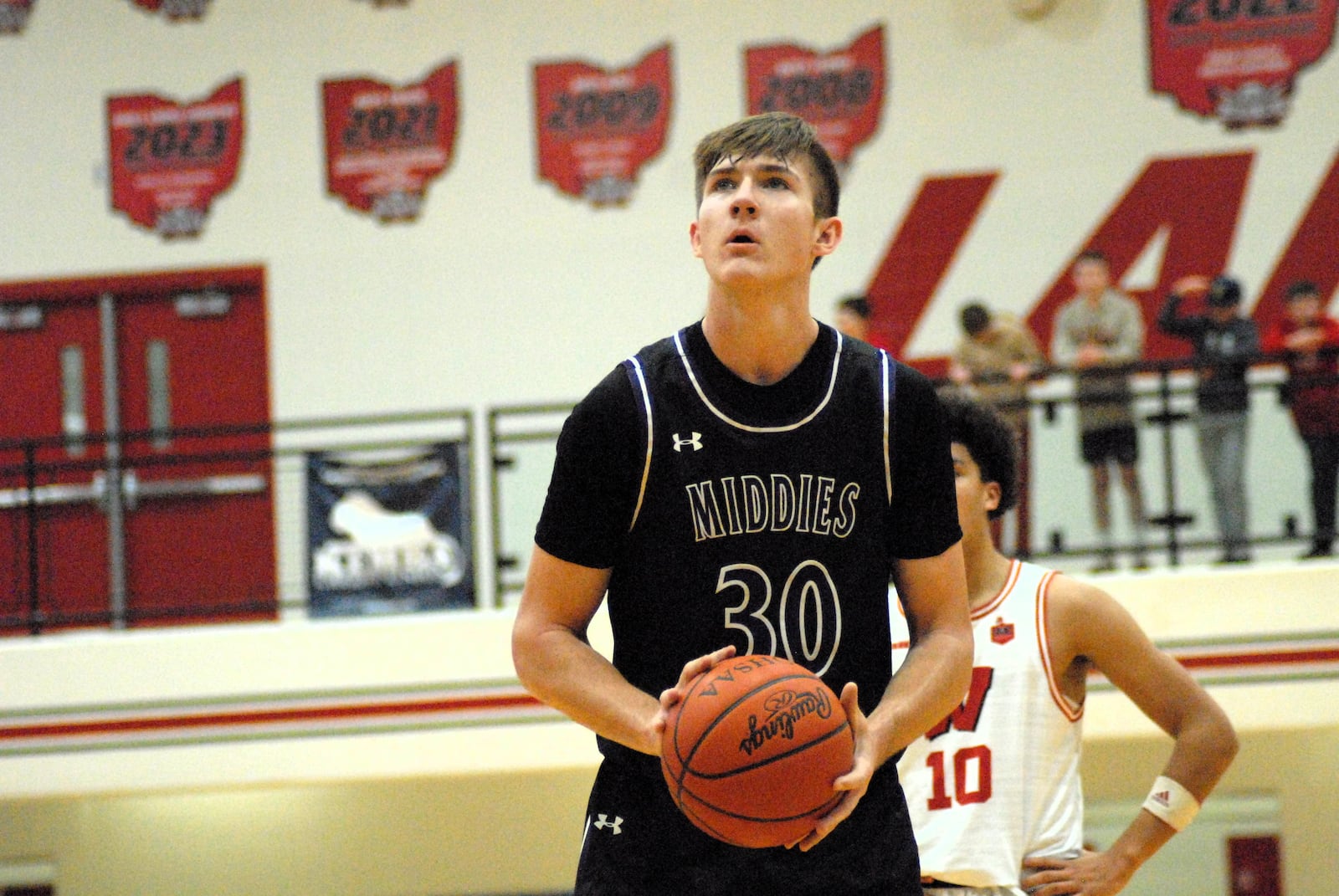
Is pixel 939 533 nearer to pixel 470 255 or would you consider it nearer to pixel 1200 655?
pixel 1200 655

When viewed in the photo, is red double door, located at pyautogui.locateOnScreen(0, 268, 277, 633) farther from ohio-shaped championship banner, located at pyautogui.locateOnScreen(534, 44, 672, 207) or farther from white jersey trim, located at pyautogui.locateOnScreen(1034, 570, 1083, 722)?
white jersey trim, located at pyautogui.locateOnScreen(1034, 570, 1083, 722)

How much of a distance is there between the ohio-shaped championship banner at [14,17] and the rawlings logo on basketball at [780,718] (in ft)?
30.2

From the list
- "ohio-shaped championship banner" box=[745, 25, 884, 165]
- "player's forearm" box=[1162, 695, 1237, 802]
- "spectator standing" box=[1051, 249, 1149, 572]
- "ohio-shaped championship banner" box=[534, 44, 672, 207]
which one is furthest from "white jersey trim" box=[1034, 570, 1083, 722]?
"ohio-shaped championship banner" box=[534, 44, 672, 207]

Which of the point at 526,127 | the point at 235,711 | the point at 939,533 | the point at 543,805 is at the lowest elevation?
the point at 543,805

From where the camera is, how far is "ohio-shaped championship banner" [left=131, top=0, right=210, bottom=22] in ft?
30.7

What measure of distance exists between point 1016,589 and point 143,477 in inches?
294

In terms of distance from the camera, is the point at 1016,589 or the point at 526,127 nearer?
the point at 1016,589

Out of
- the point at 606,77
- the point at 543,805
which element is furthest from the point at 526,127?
the point at 543,805

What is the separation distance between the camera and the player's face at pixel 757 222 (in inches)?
80.9

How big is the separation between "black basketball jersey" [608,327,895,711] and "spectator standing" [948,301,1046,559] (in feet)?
15.2

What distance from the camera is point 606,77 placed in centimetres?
920

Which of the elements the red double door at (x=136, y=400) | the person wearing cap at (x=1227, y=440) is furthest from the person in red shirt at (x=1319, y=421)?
the red double door at (x=136, y=400)

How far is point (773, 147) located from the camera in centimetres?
210

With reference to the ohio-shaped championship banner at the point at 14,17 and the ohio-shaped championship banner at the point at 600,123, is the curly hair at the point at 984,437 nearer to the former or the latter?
the ohio-shaped championship banner at the point at 600,123
